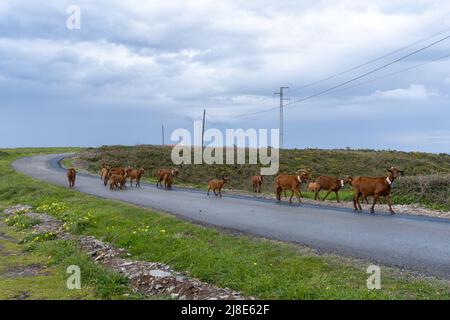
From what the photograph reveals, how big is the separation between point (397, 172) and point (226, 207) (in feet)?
22.6

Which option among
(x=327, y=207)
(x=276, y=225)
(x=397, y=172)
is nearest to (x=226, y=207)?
(x=327, y=207)

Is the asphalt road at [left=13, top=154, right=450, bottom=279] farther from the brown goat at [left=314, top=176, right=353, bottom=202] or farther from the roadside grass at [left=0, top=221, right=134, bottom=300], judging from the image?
the roadside grass at [left=0, top=221, right=134, bottom=300]

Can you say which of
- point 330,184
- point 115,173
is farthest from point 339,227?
point 115,173

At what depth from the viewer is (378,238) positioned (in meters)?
12.8

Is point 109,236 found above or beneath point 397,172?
beneath

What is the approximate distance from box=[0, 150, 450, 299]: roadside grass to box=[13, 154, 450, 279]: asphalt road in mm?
952

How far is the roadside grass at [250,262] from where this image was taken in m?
8.02

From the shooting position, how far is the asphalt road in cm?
1080

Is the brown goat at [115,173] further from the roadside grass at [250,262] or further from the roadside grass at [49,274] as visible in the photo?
the roadside grass at [49,274]

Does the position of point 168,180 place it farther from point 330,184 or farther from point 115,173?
point 330,184

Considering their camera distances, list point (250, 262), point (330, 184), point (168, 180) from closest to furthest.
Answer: point (250, 262) → point (330, 184) → point (168, 180)

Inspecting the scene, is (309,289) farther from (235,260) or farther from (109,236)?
(109,236)

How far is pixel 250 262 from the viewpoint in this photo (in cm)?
992

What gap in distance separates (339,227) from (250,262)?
566cm
